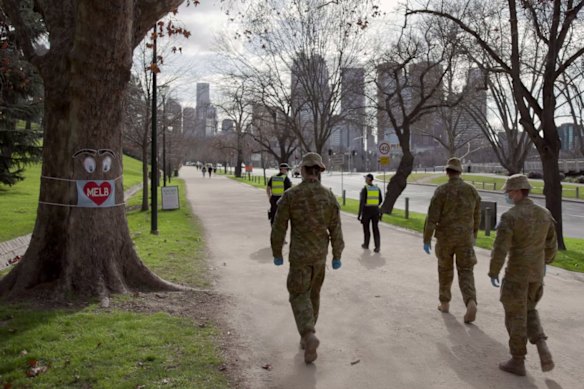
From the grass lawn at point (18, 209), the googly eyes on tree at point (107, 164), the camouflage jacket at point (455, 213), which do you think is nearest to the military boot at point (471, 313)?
the camouflage jacket at point (455, 213)

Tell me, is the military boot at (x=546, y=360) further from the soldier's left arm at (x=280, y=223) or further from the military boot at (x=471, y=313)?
the soldier's left arm at (x=280, y=223)

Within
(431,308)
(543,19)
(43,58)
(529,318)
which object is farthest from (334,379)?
(543,19)

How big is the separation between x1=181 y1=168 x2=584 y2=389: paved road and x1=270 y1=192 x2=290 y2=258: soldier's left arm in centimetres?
103

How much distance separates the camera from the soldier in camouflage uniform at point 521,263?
451cm

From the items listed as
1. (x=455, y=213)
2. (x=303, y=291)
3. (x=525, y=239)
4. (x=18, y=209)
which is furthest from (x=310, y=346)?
(x=18, y=209)

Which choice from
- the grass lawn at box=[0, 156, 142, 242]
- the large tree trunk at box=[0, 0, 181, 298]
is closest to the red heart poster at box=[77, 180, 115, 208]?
the large tree trunk at box=[0, 0, 181, 298]

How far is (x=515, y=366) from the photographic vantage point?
4434 mm

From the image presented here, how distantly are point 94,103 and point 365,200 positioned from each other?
20.9 ft

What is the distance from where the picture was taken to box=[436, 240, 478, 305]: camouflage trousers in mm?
6062

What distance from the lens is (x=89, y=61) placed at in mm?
6285

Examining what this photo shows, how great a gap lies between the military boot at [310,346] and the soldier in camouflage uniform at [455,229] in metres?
2.32

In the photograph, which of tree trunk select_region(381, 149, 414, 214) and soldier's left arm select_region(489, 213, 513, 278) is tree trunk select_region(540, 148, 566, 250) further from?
soldier's left arm select_region(489, 213, 513, 278)

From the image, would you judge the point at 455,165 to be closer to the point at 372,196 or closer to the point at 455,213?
the point at 455,213

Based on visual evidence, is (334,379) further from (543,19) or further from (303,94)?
(303,94)
